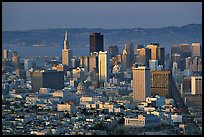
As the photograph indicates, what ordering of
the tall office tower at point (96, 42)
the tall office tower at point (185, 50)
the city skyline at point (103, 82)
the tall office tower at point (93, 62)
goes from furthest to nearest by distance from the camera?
the tall office tower at point (96, 42) → the tall office tower at point (93, 62) → the tall office tower at point (185, 50) → the city skyline at point (103, 82)

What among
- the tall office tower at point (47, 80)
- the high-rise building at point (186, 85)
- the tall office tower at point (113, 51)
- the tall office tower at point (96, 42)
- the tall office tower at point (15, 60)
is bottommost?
the tall office tower at point (47, 80)

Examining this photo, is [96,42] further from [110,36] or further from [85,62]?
[85,62]

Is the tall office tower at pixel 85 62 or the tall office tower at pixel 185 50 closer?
the tall office tower at pixel 185 50

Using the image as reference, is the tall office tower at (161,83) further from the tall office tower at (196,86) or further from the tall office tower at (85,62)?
the tall office tower at (85,62)

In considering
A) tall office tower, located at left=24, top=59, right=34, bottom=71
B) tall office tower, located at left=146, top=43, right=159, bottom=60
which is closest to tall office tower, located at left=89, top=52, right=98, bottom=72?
tall office tower, located at left=146, top=43, right=159, bottom=60

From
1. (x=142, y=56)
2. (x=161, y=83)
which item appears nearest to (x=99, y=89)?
(x=161, y=83)

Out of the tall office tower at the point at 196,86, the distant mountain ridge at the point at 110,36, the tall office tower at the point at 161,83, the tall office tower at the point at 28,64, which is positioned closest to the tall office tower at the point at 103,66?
the distant mountain ridge at the point at 110,36
